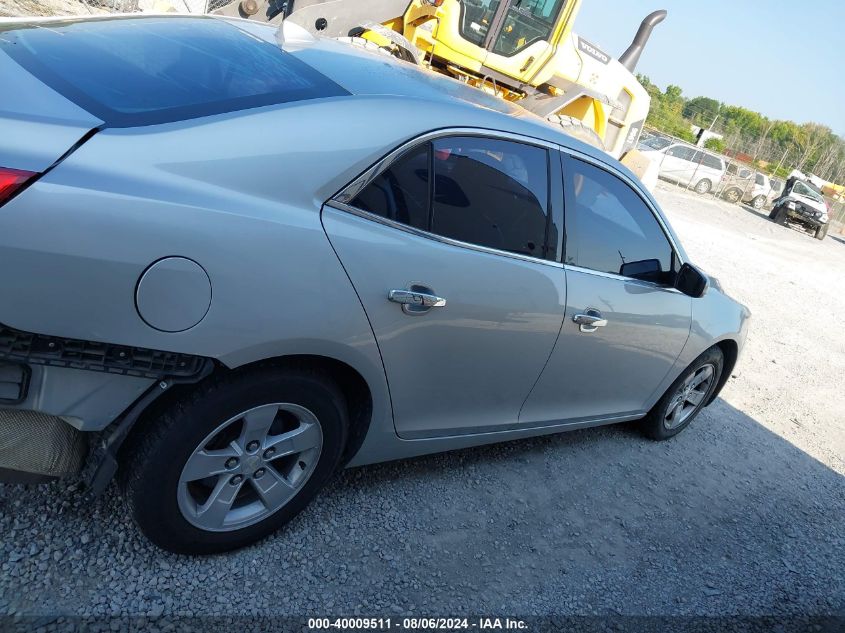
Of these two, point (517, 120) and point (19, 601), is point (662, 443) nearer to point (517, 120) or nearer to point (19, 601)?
point (517, 120)

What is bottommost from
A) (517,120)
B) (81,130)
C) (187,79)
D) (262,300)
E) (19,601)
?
(19,601)

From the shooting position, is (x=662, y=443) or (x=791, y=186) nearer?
(x=662, y=443)

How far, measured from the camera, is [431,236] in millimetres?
2490

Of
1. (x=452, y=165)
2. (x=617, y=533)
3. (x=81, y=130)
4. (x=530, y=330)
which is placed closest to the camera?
(x=81, y=130)

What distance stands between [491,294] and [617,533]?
1567mm

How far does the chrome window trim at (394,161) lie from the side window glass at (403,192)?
2 cm

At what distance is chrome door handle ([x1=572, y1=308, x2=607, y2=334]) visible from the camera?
10.0 ft

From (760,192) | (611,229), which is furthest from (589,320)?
(760,192)

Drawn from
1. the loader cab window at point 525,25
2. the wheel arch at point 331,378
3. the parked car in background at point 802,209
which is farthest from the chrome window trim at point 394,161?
the parked car in background at point 802,209

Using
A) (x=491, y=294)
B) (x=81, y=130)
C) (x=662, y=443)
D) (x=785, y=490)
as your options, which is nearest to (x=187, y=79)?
(x=81, y=130)

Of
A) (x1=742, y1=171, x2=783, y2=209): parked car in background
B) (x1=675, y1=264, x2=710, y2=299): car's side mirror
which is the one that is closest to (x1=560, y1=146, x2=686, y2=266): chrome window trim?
(x1=675, y1=264, x2=710, y2=299): car's side mirror

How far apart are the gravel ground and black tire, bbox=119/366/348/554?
0.57 feet

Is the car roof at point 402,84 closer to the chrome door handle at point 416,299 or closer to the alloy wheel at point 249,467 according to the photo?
the chrome door handle at point 416,299

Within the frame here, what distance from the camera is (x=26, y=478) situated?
1990 millimetres
